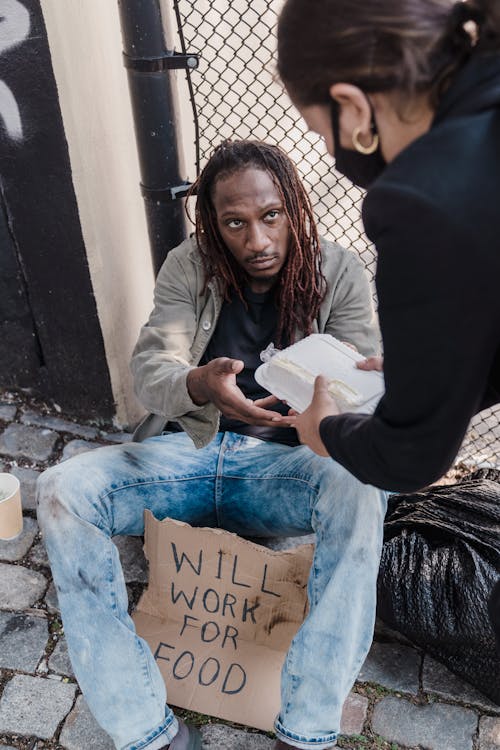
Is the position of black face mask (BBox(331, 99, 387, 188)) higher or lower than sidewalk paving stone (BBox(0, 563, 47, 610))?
higher

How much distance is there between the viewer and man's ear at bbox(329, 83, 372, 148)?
1.19m

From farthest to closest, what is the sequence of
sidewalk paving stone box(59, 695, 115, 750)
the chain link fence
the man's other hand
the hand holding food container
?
the chain link fence → sidewalk paving stone box(59, 695, 115, 750) → the hand holding food container → the man's other hand

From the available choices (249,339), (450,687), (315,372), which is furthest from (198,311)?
(450,687)

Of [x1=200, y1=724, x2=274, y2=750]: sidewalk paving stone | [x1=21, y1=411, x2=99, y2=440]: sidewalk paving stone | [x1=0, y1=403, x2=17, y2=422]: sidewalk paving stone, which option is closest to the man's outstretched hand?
[x1=200, y1=724, x2=274, y2=750]: sidewalk paving stone

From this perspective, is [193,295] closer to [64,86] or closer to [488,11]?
[64,86]

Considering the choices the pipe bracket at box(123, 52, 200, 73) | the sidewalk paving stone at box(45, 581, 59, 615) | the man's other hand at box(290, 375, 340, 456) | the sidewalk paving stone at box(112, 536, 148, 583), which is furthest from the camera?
the sidewalk paving stone at box(112, 536, 148, 583)

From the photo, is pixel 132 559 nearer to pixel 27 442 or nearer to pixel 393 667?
pixel 27 442

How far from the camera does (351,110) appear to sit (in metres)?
1.23

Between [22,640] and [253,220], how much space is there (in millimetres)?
1499

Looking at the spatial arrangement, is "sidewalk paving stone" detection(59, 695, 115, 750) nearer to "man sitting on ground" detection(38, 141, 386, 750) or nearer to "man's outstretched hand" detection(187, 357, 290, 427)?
"man sitting on ground" detection(38, 141, 386, 750)

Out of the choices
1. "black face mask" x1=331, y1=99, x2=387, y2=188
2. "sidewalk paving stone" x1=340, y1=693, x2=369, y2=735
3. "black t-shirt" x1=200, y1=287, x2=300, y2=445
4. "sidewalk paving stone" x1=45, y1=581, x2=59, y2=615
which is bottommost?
"sidewalk paving stone" x1=340, y1=693, x2=369, y2=735

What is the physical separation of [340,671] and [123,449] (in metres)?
0.91

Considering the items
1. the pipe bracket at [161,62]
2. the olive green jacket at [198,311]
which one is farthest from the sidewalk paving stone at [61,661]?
the pipe bracket at [161,62]

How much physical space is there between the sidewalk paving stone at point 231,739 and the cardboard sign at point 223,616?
0.12 feet
